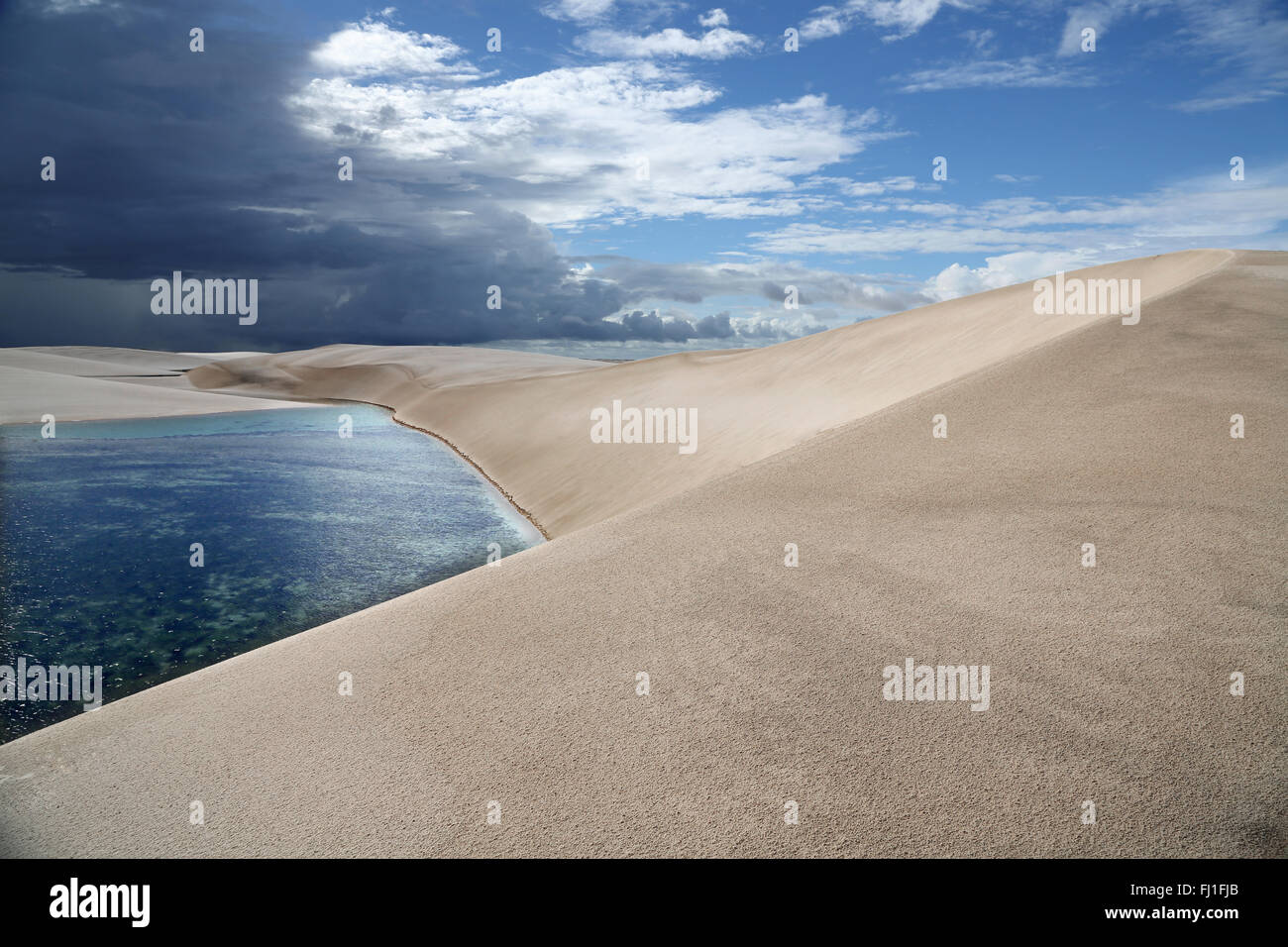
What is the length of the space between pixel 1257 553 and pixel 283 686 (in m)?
7.02

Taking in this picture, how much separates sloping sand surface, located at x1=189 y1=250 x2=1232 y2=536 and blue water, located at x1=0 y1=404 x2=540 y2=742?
2.04m

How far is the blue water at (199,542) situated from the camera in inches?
377

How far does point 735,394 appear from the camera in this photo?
74.1 ft

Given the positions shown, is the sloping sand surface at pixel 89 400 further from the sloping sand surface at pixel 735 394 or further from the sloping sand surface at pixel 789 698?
the sloping sand surface at pixel 789 698

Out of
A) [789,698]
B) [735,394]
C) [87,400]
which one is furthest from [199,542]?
[87,400]

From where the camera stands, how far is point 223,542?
14797 millimetres

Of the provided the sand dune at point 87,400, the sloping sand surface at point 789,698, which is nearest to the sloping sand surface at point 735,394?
the sloping sand surface at point 789,698

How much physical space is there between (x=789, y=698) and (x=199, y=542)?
13.9 m

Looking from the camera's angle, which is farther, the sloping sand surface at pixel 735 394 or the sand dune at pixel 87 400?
the sand dune at pixel 87 400

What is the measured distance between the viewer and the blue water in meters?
9.57

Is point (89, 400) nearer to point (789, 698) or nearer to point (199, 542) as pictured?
point (199, 542)

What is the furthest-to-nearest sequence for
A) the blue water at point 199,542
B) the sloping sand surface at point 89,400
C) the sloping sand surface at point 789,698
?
the sloping sand surface at point 89,400
the blue water at point 199,542
the sloping sand surface at point 789,698

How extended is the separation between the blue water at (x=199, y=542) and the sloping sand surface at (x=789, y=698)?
4.06m

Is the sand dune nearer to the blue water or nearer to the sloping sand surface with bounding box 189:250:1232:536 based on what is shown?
the blue water
